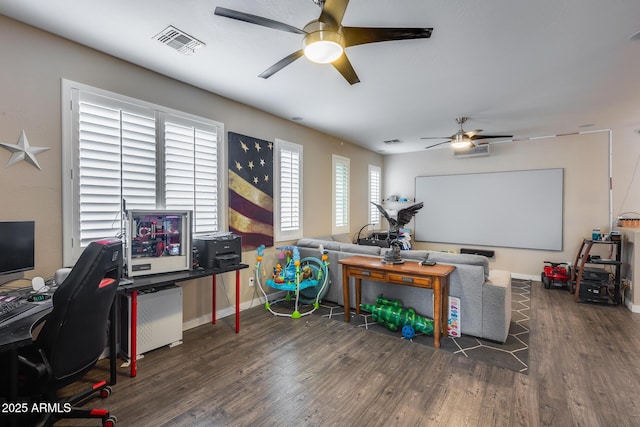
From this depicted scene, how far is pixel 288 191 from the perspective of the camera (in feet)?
15.4

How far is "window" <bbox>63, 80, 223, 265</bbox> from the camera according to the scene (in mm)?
2561

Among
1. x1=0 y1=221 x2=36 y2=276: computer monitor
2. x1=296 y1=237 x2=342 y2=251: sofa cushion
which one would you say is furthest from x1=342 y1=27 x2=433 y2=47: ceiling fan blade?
x1=296 y1=237 x2=342 y2=251: sofa cushion

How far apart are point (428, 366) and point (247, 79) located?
11.0 feet

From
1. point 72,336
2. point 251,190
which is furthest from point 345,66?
point 72,336

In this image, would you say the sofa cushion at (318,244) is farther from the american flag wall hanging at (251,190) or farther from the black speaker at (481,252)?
the black speaker at (481,252)

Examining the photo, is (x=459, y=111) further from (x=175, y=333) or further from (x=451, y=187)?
(x=175, y=333)

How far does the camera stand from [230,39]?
2471 millimetres

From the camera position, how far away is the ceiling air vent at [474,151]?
19.9 feet

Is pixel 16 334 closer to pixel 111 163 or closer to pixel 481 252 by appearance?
pixel 111 163

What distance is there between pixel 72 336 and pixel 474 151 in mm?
6760

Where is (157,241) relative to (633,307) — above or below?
above

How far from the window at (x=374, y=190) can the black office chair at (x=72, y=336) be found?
19.2 ft

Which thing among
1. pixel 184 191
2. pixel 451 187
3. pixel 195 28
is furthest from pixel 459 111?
pixel 184 191

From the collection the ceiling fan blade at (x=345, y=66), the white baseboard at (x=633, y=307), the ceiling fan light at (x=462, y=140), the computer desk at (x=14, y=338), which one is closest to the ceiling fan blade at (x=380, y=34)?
the ceiling fan blade at (x=345, y=66)
